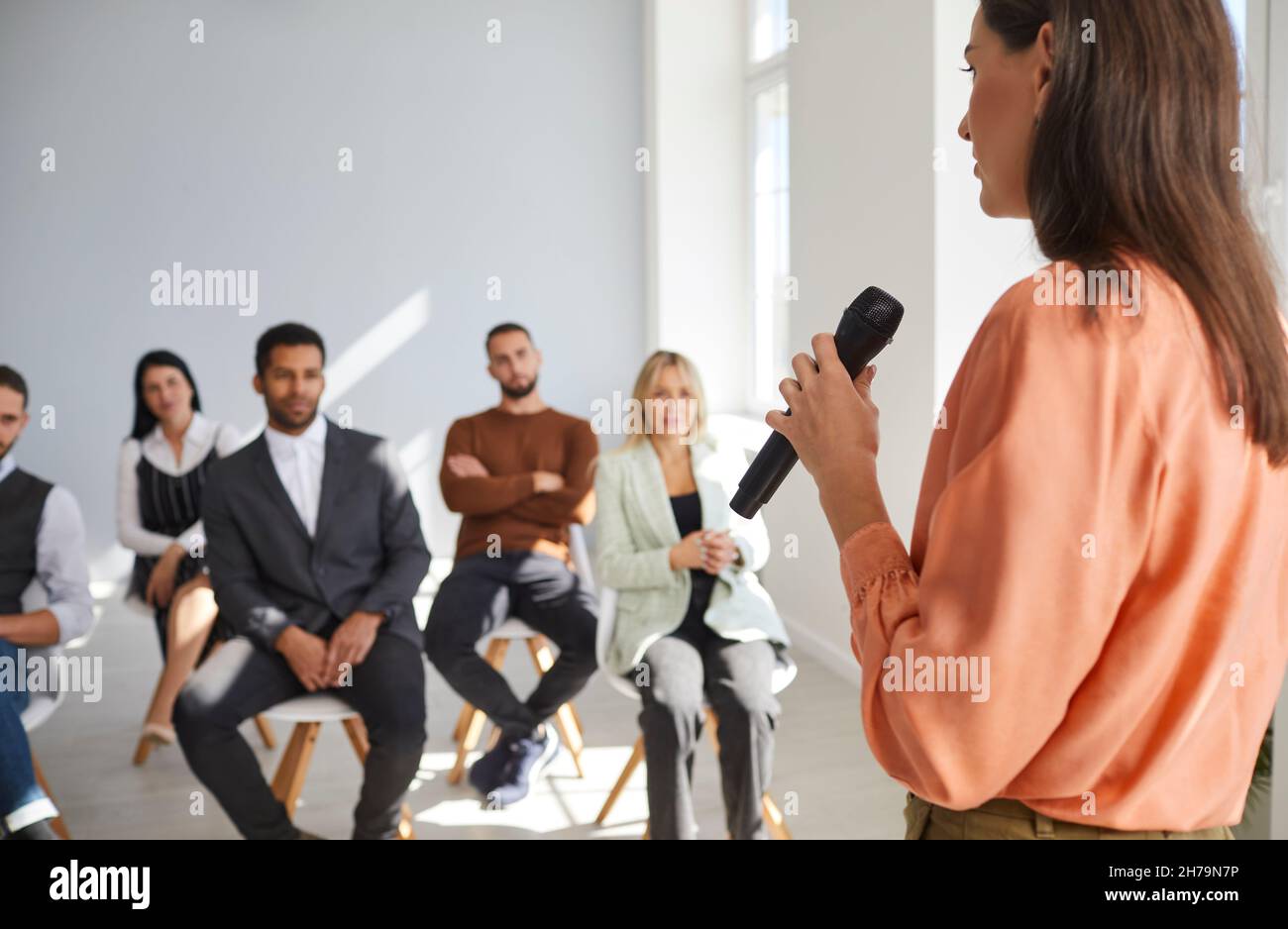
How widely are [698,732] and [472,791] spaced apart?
2.96 ft

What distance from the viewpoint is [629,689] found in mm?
3225

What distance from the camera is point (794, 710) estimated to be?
431cm

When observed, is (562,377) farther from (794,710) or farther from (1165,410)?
(1165,410)

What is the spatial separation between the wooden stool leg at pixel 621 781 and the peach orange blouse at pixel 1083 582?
237cm

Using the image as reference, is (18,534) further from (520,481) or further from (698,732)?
(698,732)

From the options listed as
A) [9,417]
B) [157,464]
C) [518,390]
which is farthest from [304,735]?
[518,390]

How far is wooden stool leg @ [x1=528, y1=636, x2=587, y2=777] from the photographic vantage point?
382 centimetres

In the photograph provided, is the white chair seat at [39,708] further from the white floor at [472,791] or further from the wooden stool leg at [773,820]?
the wooden stool leg at [773,820]

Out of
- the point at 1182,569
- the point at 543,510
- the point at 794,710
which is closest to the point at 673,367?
the point at 543,510

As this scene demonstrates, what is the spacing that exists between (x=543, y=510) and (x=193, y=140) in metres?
3.69
